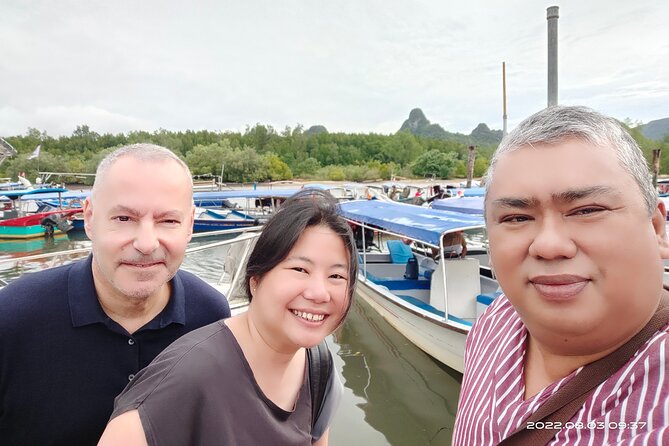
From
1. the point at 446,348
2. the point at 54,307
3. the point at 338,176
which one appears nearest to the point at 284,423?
the point at 54,307

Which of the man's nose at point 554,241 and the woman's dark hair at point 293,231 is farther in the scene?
the woman's dark hair at point 293,231

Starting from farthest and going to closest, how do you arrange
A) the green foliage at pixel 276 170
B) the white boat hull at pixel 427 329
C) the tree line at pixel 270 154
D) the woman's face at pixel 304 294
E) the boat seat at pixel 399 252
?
the green foliage at pixel 276 170, the tree line at pixel 270 154, the boat seat at pixel 399 252, the white boat hull at pixel 427 329, the woman's face at pixel 304 294

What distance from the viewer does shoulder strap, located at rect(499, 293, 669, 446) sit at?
2.87 feet

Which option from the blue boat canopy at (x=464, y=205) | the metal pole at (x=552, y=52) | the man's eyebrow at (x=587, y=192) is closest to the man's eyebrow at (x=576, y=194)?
the man's eyebrow at (x=587, y=192)

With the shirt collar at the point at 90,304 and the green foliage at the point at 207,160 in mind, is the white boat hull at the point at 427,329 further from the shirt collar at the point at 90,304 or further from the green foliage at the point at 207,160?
the green foliage at the point at 207,160

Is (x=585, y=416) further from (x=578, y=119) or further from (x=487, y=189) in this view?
(x=578, y=119)

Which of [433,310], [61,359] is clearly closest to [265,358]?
[61,359]

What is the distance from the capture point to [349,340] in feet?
26.8

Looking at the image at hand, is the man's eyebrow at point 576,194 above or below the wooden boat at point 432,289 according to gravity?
above

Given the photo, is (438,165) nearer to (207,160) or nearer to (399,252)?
(207,160)

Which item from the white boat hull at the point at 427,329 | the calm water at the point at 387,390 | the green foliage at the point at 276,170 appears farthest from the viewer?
the green foliage at the point at 276,170

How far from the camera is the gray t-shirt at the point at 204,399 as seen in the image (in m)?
0.96

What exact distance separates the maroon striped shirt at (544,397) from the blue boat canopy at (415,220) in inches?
138

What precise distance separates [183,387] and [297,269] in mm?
450
